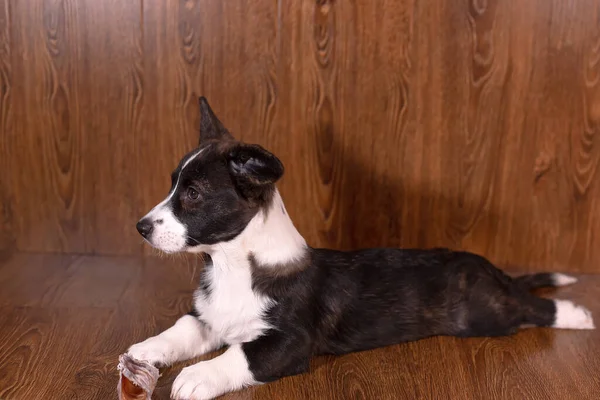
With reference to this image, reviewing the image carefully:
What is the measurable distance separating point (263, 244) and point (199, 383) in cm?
47

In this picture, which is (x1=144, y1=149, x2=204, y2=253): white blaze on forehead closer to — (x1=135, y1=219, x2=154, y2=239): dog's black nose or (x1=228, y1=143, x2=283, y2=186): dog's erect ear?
(x1=135, y1=219, x2=154, y2=239): dog's black nose

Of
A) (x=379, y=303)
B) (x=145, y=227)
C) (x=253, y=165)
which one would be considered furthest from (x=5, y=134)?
(x=379, y=303)

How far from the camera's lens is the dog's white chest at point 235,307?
94.2 inches

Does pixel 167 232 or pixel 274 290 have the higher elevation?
pixel 167 232

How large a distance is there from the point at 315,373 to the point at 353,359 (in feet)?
0.54

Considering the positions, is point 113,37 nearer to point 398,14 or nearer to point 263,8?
point 263,8

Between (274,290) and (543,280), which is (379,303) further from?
(543,280)

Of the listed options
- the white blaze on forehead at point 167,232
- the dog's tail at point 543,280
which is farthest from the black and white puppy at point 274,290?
the dog's tail at point 543,280

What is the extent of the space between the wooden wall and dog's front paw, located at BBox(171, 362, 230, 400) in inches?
46.4

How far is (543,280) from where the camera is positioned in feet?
10.1

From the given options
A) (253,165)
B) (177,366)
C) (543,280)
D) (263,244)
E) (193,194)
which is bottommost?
(177,366)

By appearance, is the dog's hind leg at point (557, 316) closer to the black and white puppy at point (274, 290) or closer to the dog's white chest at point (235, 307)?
the black and white puppy at point (274, 290)

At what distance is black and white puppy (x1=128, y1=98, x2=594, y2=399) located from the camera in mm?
2303

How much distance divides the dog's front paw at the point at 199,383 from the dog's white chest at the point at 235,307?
0.61ft
